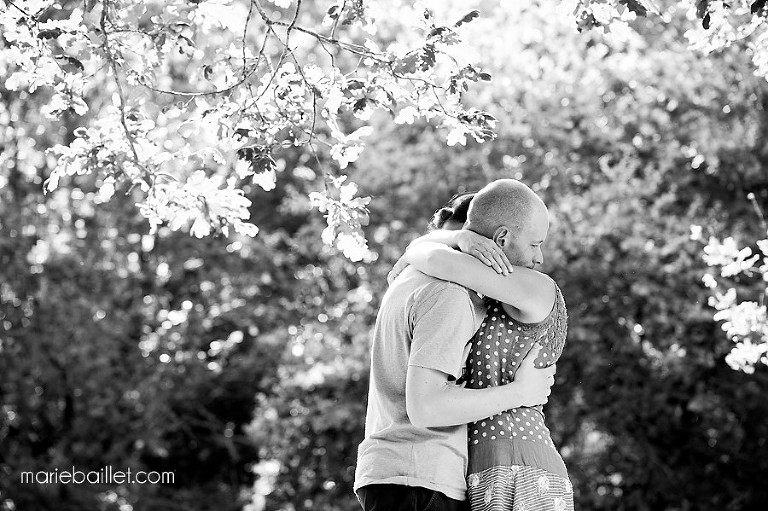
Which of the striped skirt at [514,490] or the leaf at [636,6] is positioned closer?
the striped skirt at [514,490]

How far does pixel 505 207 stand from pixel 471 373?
410 millimetres

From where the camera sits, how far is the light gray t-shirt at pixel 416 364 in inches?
102

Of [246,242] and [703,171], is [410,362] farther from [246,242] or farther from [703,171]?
[246,242]

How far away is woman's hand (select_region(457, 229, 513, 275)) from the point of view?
270cm

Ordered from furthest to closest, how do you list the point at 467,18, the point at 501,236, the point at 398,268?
the point at 467,18 → the point at 398,268 → the point at 501,236

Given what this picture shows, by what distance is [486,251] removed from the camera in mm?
2717

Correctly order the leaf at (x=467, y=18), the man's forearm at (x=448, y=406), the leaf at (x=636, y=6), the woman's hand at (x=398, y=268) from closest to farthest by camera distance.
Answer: the man's forearm at (x=448, y=406), the woman's hand at (x=398, y=268), the leaf at (x=636, y=6), the leaf at (x=467, y=18)

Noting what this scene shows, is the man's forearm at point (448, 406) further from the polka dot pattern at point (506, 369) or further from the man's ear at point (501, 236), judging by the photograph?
the man's ear at point (501, 236)

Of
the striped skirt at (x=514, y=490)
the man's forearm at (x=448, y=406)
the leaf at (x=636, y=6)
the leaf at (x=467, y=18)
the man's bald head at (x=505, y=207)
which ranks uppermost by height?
the leaf at (x=467, y=18)

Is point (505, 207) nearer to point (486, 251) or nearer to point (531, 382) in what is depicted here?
point (486, 251)

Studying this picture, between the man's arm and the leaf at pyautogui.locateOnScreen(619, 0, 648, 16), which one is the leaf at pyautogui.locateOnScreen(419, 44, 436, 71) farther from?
the man's arm

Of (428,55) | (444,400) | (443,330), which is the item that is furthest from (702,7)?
(444,400)

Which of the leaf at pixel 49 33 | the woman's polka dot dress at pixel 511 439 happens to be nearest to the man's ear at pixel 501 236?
the woman's polka dot dress at pixel 511 439

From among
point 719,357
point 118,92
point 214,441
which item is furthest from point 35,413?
point 118,92
